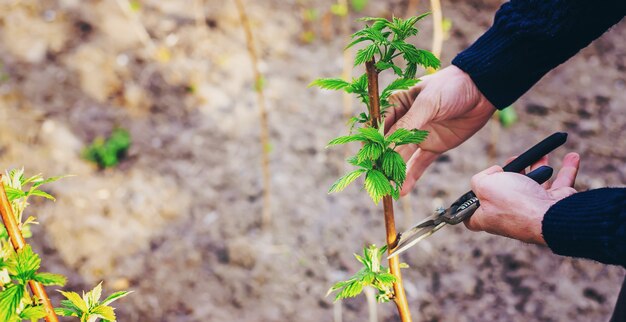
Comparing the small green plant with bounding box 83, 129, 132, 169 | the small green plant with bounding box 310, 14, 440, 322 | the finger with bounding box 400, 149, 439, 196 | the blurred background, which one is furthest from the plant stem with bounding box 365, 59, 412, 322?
the small green plant with bounding box 83, 129, 132, 169

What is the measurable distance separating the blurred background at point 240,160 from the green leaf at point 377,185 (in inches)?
65.3

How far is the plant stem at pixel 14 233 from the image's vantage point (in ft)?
2.26

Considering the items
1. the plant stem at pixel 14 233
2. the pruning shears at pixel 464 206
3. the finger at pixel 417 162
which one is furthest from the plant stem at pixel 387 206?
the finger at pixel 417 162

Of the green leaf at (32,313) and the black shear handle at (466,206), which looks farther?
the black shear handle at (466,206)

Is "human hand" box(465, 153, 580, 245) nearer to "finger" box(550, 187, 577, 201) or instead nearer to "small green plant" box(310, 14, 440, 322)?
"finger" box(550, 187, 577, 201)

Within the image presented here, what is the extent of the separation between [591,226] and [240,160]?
2224mm

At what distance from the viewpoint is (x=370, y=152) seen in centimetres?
79

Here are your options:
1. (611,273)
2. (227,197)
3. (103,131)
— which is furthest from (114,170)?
(611,273)

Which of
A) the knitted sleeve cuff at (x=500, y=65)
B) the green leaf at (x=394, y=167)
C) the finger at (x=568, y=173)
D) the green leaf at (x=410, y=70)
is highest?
the knitted sleeve cuff at (x=500, y=65)

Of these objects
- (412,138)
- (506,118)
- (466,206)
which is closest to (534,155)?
(466,206)

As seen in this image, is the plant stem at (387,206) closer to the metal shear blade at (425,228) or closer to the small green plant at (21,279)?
the metal shear blade at (425,228)

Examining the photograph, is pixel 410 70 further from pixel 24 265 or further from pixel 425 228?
pixel 24 265

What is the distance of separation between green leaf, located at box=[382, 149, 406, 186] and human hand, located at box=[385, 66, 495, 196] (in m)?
0.45

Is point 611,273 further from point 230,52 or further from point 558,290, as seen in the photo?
point 230,52
